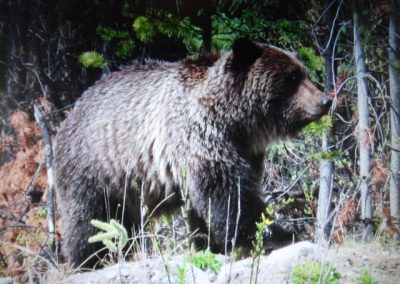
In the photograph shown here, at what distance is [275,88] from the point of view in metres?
4.09

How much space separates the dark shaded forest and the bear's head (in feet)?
0.95

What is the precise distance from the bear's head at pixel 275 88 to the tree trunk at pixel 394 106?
505 millimetres

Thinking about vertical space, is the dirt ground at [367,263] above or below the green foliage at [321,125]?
below

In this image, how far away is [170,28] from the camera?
180 inches

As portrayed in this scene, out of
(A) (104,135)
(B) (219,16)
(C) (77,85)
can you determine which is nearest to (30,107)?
(C) (77,85)

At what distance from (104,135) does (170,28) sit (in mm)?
1063

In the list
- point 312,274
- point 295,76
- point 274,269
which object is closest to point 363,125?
point 295,76

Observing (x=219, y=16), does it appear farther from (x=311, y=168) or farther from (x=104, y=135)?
(x=311, y=168)

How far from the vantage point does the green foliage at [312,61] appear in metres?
4.66

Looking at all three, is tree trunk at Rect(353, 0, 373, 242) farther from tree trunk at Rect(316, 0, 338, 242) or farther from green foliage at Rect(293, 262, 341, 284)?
green foliage at Rect(293, 262, 341, 284)

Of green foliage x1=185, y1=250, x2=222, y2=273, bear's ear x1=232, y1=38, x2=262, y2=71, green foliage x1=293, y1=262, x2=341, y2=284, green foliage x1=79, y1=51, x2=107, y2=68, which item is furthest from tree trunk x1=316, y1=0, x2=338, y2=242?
green foliage x1=79, y1=51, x2=107, y2=68

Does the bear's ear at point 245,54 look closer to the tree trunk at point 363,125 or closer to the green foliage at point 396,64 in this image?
the tree trunk at point 363,125

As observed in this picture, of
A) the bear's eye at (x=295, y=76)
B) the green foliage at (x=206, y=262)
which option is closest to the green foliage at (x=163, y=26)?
the bear's eye at (x=295, y=76)

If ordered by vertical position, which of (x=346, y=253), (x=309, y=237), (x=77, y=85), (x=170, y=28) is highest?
(x=170, y=28)
